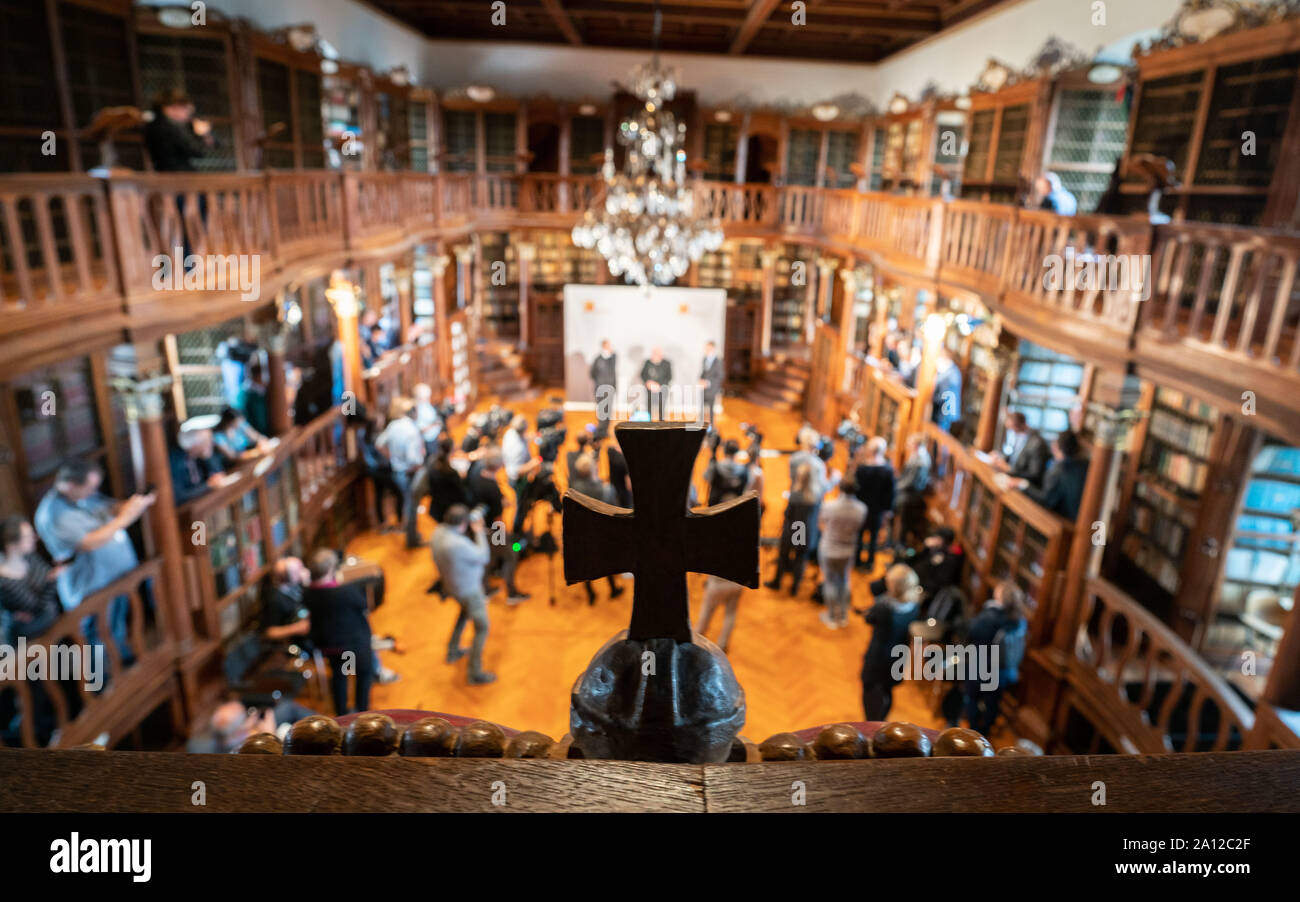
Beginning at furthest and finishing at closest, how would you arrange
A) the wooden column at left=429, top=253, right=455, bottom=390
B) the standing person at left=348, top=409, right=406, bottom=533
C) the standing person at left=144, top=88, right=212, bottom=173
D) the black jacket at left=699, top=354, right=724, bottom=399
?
the wooden column at left=429, top=253, right=455, bottom=390 < the black jacket at left=699, top=354, right=724, bottom=399 < the standing person at left=348, top=409, right=406, bottom=533 < the standing person at left=144, top=88, right=212, bottom=173

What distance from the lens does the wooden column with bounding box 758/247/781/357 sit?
15.2 m

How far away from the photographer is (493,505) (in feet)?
24.6

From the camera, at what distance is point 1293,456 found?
238 inches

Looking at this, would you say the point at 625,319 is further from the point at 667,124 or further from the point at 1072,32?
the point at 1072,32

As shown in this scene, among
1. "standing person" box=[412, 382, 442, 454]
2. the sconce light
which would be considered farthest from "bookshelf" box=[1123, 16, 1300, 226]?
the sconce light

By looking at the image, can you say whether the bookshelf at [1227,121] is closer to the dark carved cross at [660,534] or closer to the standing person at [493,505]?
the standing person at [493,505]

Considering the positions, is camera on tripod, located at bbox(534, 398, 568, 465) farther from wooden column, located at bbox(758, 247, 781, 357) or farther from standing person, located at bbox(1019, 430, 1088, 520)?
wooden column, located at bbox(758, 247, 781, 357)

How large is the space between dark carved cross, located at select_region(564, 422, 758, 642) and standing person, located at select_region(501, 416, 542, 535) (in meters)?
6.50

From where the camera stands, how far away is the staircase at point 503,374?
48.3 feet

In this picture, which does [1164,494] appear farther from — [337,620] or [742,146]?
[742,146]

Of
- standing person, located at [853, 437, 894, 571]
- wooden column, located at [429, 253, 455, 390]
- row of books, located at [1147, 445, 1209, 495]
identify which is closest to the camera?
row of books, located at [1147, 445, 1209, 495]

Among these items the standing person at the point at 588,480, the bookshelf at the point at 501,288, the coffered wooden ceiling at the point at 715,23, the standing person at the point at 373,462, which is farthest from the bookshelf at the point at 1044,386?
Result: the bookshelf at the point at 501,288

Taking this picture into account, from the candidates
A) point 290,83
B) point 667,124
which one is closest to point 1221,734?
point 667,124

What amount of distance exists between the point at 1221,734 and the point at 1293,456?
2.79 m
